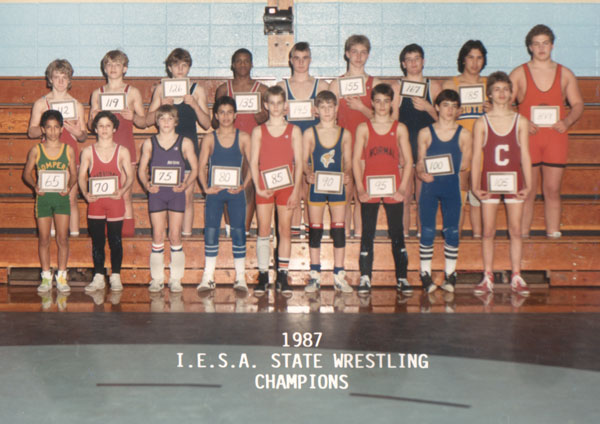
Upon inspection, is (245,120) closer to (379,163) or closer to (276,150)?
(276,150)

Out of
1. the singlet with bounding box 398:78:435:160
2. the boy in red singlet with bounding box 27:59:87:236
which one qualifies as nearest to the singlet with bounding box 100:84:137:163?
the boy in red singlet with bounding box 27:59:87:236

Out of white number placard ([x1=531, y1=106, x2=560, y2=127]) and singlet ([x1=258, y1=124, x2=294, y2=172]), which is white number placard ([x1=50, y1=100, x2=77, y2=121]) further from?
white number placard ([x1=531, y1=106, x2=560, y2=127])

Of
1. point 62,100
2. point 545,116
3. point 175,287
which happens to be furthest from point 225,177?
point 545,116

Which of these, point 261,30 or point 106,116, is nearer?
point 106,116

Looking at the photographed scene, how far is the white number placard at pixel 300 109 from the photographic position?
5406 millimetres

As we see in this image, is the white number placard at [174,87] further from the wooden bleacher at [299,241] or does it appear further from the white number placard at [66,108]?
the wooden bleacher at [299,241]

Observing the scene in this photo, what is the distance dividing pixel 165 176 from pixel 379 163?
1.73 metres

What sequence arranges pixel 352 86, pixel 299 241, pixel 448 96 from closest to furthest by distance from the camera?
pixel 448 96 → pixel 352 86 → pixel 299 241

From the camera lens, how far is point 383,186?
16.8 feet

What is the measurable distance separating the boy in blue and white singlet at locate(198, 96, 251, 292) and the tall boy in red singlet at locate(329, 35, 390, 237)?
35.9 inches

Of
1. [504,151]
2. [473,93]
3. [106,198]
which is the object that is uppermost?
[473,93]

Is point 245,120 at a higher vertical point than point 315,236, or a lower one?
higher

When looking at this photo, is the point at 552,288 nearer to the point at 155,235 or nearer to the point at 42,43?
the point at 155,235

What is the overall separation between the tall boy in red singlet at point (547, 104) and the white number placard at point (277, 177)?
2.13 m
